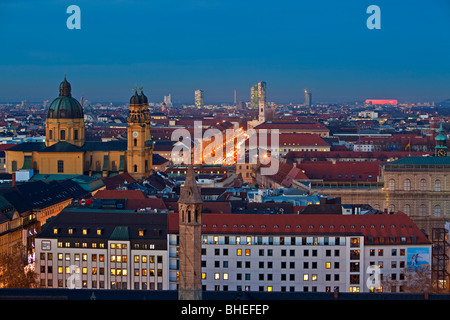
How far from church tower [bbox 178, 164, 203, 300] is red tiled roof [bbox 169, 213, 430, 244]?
1682cm

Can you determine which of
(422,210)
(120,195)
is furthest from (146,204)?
(422,210)

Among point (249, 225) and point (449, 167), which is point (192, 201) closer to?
point (249, 225)

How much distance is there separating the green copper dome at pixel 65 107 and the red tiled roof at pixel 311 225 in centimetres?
5012

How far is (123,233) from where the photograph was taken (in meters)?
62.4

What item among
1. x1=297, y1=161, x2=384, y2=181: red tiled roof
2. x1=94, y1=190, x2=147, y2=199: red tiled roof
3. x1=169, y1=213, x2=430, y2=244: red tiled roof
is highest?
x1=297, y1=161, x2=384, y2=181: red tiled roof

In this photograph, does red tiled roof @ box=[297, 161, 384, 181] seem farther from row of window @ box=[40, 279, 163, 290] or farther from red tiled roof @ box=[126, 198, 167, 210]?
row of window @ box=[40, 279, 163, 290]

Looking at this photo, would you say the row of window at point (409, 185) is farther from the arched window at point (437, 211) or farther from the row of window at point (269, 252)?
the row of window at point (269, 252)

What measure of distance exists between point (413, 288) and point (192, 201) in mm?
19257

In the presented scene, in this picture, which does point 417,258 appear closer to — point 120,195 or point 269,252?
point 269,252

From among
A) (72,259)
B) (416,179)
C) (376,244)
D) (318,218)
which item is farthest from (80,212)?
(416,179)

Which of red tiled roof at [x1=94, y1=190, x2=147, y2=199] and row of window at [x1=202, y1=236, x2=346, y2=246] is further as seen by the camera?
red tiled roof at [x1=94, y1=190, x2=147, y2=199]

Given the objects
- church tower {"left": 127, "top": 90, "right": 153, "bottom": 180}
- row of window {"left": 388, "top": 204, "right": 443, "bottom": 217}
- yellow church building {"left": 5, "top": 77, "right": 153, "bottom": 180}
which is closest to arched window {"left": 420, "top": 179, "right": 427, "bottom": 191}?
row of window {"left": 388, "top": 204, "right": 443, "bottom": 217}

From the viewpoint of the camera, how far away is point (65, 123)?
109562 millimetres

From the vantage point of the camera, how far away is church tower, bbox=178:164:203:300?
43.8 meters
